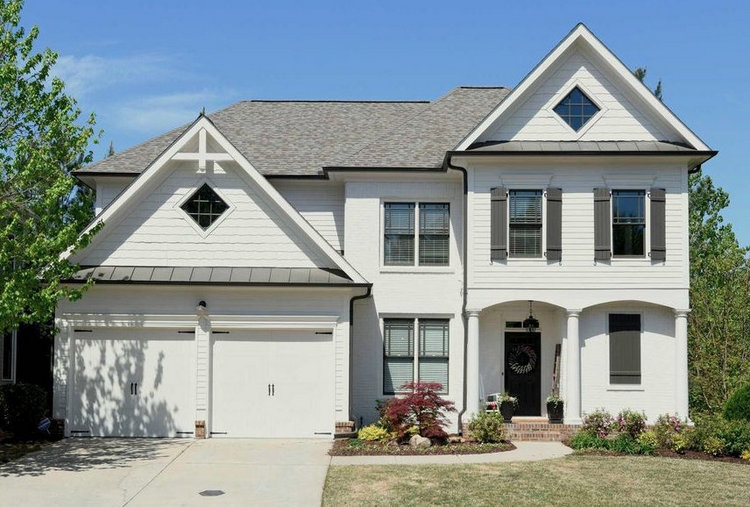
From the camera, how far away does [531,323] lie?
67.4 ft

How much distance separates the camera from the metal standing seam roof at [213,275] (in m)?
19.1

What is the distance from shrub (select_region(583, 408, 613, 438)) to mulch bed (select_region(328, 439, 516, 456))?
6.41 ft

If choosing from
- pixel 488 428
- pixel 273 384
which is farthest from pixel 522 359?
pixel 273 384

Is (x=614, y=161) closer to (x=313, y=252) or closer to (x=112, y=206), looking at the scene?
(x=313, y=252)

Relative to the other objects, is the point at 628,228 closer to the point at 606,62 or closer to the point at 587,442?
the point at 606,62

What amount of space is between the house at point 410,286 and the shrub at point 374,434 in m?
0.76

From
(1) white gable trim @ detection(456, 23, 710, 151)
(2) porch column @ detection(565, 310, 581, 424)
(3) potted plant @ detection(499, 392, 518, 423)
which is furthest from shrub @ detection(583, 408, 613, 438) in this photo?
(1) white gable trim @ detection(456, 23, 710, 151)

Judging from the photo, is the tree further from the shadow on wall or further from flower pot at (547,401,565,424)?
flower pot at (547,401,565,424)

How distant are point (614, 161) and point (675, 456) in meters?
6.71

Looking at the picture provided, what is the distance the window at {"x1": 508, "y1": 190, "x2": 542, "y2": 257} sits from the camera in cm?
1992

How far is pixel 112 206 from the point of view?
62.9ft

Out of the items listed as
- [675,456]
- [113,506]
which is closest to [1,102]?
[113,506]

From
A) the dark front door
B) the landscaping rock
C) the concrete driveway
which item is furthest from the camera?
the dark front door

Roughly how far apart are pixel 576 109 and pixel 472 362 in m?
6.37
